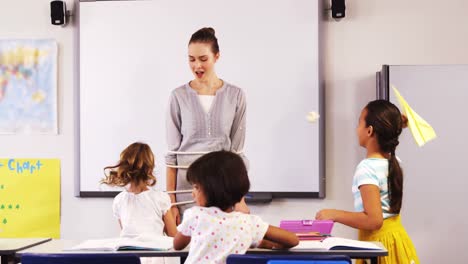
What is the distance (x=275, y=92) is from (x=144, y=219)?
4.74 feet

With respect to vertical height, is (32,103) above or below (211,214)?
above

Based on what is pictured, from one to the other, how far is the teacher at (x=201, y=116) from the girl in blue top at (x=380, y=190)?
120 cm

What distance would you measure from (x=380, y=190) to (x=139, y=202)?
1.05m

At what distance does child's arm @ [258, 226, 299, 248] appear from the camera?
2.07 metres

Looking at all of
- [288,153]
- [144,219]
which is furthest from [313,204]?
[144,219]

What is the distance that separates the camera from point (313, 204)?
3.94 metres

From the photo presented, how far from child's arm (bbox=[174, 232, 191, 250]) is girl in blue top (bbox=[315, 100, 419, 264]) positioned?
0.61 m

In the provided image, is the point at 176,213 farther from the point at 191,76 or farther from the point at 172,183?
the point at 191,76

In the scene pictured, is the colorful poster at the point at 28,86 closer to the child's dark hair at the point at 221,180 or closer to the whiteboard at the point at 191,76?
the whiteboard at the point at 191,76

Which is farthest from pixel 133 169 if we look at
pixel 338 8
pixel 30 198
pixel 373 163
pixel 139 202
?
pixel 338 8

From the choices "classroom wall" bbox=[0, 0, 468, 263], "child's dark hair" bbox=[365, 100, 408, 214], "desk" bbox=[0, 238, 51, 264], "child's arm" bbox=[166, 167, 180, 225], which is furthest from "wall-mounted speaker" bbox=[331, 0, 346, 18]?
"desk" bbox=[0, 238, 51, 264]

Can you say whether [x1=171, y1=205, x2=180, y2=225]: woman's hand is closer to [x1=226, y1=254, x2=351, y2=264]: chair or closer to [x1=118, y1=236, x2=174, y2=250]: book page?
[x1=118, y1=236, x2=174, y2=250]: book page

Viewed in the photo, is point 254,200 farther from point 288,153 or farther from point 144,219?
point 144,219

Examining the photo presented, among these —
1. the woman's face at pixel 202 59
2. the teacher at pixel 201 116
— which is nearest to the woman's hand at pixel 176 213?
the teacher at pixel 201 116
